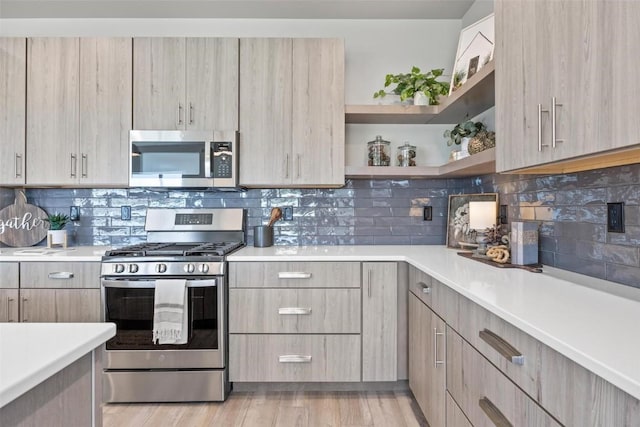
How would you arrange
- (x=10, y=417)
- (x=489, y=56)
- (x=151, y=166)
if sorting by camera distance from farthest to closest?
(x=151, y=166) → (x=489, y=56) → (x=10, y=417)

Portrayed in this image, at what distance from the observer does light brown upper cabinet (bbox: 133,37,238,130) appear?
2520 millimetres

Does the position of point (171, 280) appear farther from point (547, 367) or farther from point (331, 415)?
point (547, 367)

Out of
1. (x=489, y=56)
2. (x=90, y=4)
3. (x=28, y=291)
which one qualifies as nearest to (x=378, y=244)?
(x=489, y=56)

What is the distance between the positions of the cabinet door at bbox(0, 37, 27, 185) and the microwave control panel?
4.30 feet

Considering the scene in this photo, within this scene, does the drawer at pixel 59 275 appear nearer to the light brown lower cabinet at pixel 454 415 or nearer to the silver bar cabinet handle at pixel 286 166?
the silver bar cabinet handle at pixel 286 166

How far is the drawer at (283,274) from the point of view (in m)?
2.27

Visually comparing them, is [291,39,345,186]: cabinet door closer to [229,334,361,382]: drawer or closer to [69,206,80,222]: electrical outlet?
[229,334,361,382]: drawer

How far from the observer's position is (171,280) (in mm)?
2152

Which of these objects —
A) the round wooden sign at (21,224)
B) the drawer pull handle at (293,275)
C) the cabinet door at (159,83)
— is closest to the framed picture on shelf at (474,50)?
the drawer pull handle at (293,275)

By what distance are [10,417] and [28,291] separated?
7.06ft

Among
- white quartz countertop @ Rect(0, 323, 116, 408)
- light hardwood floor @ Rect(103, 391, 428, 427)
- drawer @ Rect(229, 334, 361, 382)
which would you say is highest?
white quartz countertop @ Rect(0, 323, 116, 408)

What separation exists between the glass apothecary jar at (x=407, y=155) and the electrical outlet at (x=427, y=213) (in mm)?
365

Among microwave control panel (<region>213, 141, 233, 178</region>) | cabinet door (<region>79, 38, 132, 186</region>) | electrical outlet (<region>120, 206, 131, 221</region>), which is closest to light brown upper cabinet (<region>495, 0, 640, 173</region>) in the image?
microwave control panel (<region>213, 141, 233, 178</region>)

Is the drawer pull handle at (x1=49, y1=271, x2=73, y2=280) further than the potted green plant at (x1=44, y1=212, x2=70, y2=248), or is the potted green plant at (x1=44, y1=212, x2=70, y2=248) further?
the potted green plant at (x1=44, y1=212, x2=70, y2=248)
